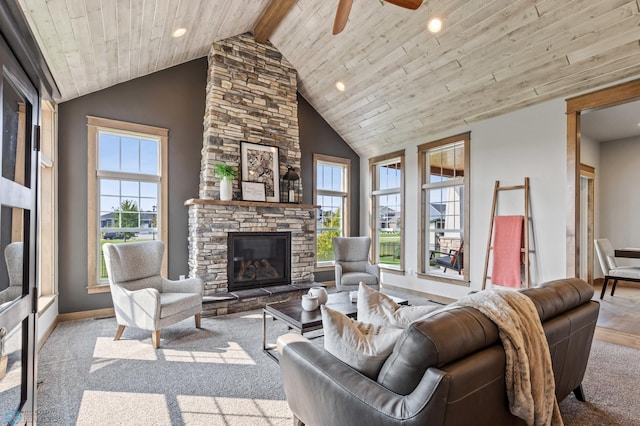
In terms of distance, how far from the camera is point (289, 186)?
5.52 meters

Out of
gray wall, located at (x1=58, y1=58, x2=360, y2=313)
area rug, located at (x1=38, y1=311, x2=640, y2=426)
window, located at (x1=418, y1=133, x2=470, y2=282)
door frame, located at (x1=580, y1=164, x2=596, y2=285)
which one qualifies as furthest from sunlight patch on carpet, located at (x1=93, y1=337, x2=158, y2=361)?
door frame, located at (x1=580, y1=164, x2=596, y2=285)

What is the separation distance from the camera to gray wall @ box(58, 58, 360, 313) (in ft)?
13.5

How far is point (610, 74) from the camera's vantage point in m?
3.44

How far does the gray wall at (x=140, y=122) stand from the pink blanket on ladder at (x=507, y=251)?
14.5ft

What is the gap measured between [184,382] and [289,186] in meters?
3.48

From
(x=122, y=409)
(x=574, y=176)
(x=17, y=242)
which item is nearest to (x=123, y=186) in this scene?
(x=122, y=409)

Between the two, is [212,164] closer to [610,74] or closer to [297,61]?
[297,61]

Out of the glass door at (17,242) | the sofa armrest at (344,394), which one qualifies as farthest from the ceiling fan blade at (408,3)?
the sofa armrest at (344,394)

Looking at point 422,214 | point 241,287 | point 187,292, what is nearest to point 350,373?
point 187,292

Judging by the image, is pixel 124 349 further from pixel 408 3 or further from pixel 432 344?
pixel 408 3

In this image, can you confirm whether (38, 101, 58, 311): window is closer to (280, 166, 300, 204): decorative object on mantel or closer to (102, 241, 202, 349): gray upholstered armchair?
(102, 241, 202, 349): gray upholstered armchair

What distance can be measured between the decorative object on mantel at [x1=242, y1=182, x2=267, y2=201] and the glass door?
130 inches

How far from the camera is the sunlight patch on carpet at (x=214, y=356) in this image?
2.96 meters

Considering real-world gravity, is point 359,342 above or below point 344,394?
above
